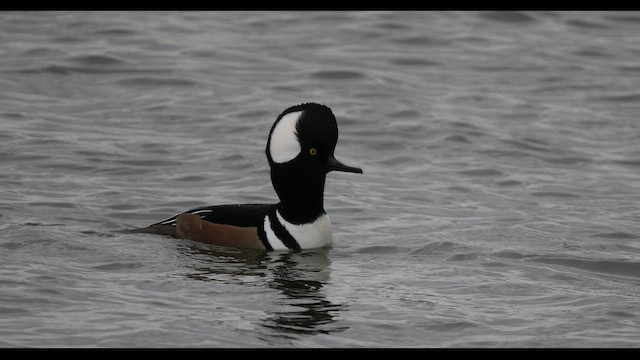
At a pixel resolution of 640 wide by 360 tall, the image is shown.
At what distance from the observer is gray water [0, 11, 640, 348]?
9203 millimetres

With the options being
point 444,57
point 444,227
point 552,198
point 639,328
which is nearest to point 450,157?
point 552,198

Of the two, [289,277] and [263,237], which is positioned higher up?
[263,237]

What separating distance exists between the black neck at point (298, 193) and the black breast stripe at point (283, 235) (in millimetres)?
87

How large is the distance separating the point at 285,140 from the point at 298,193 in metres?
0.50

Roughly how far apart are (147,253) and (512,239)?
10.5 ft

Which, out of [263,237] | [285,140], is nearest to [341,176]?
[263,237]

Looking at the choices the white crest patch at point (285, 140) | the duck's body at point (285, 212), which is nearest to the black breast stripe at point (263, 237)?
the duck's body at point (285, 212)

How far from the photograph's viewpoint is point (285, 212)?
1103 centimetres

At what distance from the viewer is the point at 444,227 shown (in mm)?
11969

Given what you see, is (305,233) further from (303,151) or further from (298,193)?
(303,151)

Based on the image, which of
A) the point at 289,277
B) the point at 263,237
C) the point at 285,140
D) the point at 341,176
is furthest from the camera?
the point at 341,176

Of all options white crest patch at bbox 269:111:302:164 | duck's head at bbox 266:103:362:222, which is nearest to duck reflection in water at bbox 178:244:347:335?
duck's head at bbox 266:103:362:222

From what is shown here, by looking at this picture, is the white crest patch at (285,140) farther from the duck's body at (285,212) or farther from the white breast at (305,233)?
the white breast at (305,233)

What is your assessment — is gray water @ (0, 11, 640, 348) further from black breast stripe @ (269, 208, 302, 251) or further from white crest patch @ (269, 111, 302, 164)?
white crest patch @ (269, 111, 302, 164)
